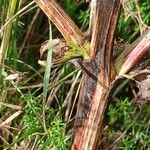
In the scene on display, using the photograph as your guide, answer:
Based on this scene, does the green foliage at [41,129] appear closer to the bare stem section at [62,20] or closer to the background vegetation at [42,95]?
the background vegetation at [42,95]

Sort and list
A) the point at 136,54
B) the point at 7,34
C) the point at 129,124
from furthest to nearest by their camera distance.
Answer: the point at 129,124 < the point at 7,34 < the point at 136,54

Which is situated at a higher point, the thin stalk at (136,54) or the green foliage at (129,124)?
the thin stalk at (136,54)

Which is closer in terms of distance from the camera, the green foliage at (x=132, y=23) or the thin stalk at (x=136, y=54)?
the thin stalk at (x=136, y=54)

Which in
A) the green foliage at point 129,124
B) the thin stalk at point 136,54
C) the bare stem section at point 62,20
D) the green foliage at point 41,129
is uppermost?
the bare stem section at point 62,20

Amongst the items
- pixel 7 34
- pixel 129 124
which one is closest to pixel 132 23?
pixel 129 124

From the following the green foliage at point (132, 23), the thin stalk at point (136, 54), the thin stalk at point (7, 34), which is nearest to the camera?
the thin stalk at point (136, 54)

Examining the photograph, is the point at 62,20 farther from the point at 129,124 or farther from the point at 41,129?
the point at 129,124

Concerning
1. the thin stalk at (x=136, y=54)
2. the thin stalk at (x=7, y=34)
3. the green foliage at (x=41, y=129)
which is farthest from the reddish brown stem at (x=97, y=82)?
the thin stalk at (x=7, y=34)

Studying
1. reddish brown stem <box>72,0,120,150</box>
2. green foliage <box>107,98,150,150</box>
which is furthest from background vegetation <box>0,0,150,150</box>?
reddish brown stem <box>72,0,120,150</box>
